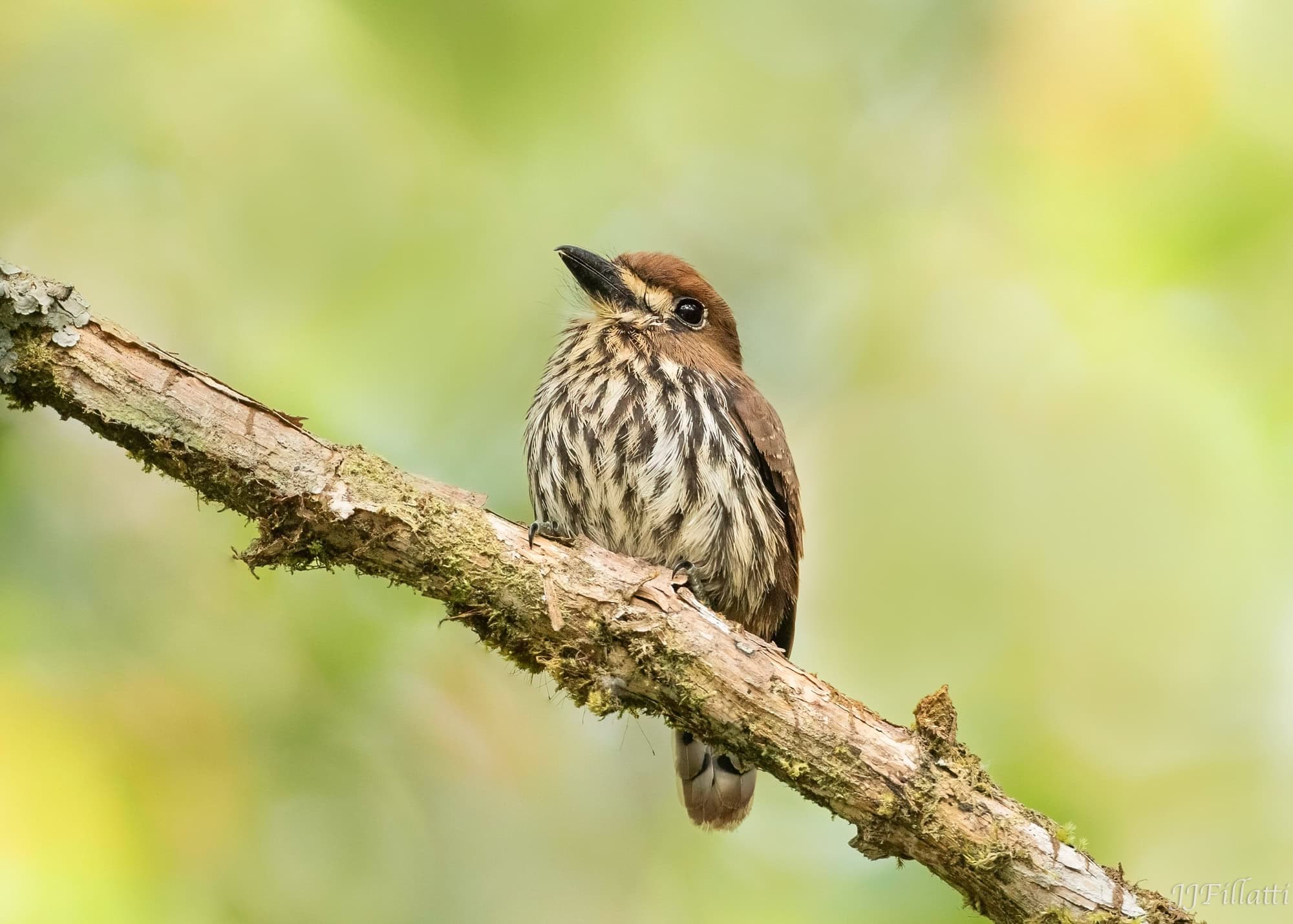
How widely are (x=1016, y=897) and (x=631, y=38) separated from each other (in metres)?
3.34

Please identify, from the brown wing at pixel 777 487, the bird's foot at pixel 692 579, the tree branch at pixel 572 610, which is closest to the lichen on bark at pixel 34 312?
the tree branch at pixel 572 610

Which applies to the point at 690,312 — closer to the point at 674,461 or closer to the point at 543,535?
the point at 674,461

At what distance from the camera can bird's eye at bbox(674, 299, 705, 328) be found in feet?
12.5

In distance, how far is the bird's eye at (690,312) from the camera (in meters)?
3.81

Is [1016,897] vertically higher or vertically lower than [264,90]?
lower

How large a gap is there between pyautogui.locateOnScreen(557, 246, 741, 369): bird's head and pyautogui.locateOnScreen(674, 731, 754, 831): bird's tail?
4.09ft

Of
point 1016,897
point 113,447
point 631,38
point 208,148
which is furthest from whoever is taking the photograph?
point 631,38

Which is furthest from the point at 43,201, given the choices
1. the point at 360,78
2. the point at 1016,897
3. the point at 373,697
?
the point at 1016,897

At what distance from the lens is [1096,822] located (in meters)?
3.63

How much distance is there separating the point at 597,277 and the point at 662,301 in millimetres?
249

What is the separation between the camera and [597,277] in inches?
145

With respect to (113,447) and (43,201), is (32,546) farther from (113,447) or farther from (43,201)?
(43,201)
